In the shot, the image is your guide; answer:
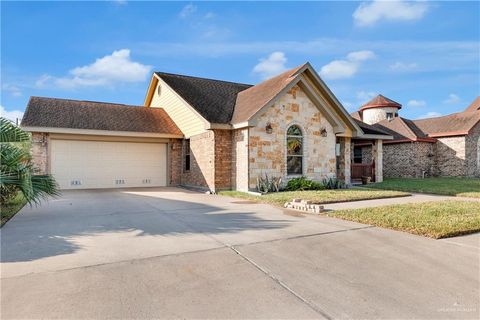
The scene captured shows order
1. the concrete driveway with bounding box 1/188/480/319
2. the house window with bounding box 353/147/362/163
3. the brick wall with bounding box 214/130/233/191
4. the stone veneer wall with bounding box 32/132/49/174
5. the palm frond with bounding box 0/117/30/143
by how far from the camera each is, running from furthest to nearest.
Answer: the house window with bounding box 353/147/362/163 → the stone veneer wall with bounding box 32/132/49/174 → the brick wall with bounding box 214/130/233/191 → the palm frond with bounding box 0/117/30/143 → the concrete driveway with bounding box 1/188/480/319

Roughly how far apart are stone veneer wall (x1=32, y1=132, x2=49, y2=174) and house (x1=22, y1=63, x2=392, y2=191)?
0.04 meters

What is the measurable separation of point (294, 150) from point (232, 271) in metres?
10.3

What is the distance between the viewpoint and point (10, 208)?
27.5ft

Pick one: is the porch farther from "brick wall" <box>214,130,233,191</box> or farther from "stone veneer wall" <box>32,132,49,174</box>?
"stone veneer wall" <box>32,132,49,174</box>

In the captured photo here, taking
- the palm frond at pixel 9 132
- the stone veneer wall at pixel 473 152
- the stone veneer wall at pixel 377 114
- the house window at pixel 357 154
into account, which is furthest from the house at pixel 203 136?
the stone veneer wall at pixel 377 114

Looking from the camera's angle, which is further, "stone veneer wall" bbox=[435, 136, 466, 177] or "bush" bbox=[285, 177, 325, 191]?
"stone veneer wall" bbox=[435, 136, 466, 177]

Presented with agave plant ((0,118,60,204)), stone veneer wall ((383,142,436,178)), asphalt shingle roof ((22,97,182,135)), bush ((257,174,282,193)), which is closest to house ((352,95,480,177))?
stone veneer wall ((383,142,436,178))

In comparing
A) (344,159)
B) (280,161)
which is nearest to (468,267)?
(280,161)

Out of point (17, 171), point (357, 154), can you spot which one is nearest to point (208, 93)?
point (17, 171)

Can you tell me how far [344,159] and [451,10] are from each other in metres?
7.58

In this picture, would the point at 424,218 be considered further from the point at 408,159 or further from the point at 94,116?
the point at 408,159

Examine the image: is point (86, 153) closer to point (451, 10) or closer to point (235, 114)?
point (235, 114)

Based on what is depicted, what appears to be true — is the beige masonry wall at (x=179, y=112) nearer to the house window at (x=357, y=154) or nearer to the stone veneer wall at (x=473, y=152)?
the house window at (x=357, y=154)

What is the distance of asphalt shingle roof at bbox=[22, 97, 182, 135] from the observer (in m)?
13.8
